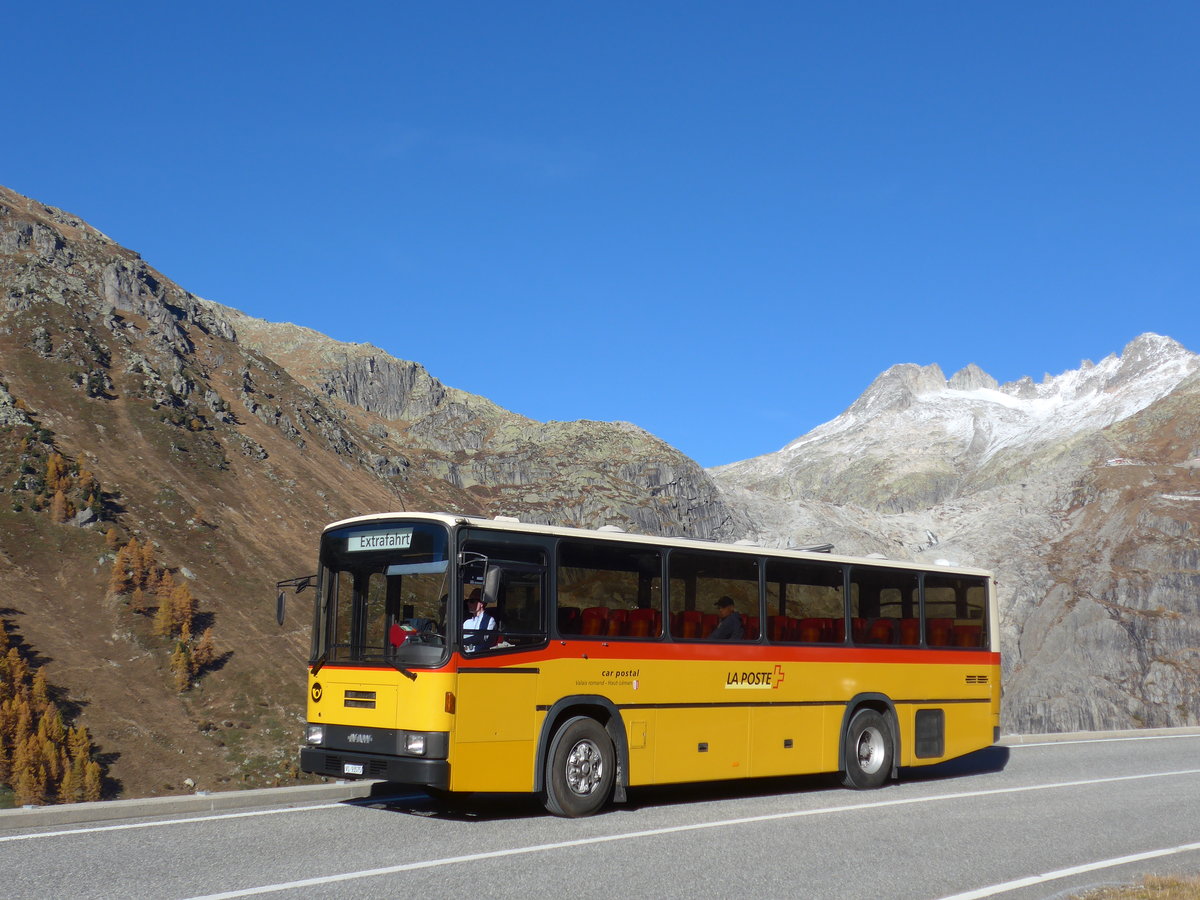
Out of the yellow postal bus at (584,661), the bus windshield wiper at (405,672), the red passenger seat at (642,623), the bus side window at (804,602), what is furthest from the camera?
the bus side window at (804,602)

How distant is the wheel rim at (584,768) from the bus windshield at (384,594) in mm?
1981

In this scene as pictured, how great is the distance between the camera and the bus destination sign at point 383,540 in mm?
11586

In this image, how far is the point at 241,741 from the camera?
39.9 metres

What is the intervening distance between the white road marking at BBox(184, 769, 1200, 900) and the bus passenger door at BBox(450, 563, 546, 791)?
1255 millimetres

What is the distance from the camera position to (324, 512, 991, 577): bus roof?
11.3 metres

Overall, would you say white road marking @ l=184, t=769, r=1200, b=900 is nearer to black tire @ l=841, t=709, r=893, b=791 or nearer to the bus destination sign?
black tire @ l=841, t=709, r=893, b=791

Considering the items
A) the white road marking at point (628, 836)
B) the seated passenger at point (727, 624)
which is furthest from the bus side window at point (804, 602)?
the white road marking at point (628, 836)

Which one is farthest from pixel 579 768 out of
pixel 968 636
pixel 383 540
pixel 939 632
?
pixel 968 636

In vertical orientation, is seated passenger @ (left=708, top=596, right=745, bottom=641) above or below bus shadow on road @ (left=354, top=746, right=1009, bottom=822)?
above

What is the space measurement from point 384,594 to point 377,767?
1761 mm

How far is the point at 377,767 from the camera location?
10945 mm

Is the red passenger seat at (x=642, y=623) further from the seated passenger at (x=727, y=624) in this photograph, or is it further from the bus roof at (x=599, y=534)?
the seated passenger at (x=727, y=624)

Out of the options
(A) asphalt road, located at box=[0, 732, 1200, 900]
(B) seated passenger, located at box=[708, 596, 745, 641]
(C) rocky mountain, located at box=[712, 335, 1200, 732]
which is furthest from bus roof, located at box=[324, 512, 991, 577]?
(C) rocky mountain, located at box=[712, 335, 1200, 732]

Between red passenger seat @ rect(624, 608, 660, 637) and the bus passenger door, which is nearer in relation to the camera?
the bus passenger door
